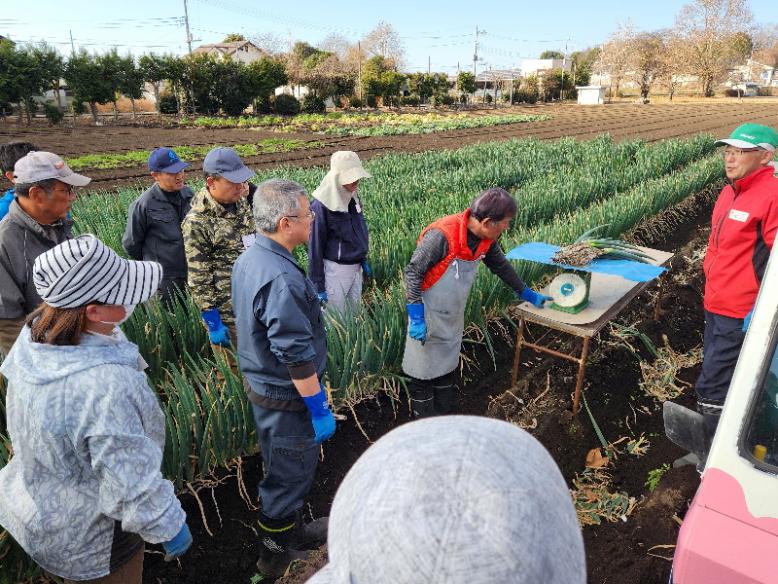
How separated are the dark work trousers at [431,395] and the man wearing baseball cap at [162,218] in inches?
62.9

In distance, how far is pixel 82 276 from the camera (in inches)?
48.1

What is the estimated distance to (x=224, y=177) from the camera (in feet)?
8.32

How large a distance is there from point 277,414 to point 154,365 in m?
1.22

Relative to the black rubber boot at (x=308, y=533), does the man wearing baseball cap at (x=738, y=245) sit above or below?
above

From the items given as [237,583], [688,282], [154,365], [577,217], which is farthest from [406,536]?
A: [688,282]

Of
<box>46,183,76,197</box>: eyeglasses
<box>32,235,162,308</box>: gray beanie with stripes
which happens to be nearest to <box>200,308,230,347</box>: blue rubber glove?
<box>46,183,76,197</box>: eyeglasses

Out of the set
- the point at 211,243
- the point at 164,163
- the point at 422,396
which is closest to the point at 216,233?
the point at 211,243

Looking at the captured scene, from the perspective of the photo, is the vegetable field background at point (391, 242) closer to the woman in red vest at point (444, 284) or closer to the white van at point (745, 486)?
the woman in red vest at point (444, 284)

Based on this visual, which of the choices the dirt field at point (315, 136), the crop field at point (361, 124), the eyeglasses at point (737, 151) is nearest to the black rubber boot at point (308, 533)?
the eyeglasses at point (737, 151)

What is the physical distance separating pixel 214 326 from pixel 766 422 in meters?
2.30

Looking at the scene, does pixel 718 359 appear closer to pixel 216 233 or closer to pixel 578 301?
pixel 578 301

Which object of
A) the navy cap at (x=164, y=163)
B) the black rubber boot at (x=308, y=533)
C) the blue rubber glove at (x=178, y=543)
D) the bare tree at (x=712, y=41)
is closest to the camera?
the blue rubber glove at (x=178, y=543)

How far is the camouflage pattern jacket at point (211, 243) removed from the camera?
2.60 meters

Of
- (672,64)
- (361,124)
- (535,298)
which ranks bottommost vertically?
(535,298)
